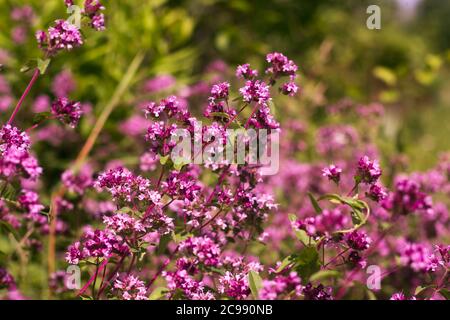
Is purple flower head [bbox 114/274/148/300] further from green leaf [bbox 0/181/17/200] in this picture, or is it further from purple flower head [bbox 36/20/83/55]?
purple flower head [bbox 36/20/83/55]

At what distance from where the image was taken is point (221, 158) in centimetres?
170

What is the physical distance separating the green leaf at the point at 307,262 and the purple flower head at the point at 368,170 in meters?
0.31

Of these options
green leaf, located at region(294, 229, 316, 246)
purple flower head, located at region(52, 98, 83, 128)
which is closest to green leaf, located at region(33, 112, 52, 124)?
purple flower head, located at region(52, 98, 83, 128)

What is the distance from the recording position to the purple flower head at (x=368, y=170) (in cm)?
163

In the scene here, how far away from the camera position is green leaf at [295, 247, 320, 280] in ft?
4.92

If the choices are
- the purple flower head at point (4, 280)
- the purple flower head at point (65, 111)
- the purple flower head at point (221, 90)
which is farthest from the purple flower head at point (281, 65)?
the purple flower head at point (4, 280)

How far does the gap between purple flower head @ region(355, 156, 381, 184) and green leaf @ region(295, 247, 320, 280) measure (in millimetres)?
305

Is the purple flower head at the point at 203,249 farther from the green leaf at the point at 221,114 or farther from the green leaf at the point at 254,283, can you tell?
the green leaf at the point at 221,114

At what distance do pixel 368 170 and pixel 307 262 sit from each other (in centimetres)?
37

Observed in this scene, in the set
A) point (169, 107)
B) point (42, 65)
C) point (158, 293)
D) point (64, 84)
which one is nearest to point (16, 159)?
point (42, 65)

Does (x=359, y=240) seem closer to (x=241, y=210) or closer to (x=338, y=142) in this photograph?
(x=241, y=210)
